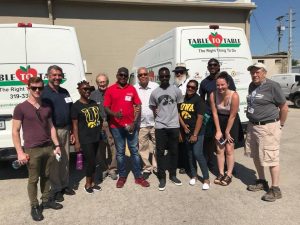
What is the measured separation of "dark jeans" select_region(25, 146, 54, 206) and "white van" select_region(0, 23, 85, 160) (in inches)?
45.9

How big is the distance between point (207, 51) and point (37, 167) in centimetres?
403

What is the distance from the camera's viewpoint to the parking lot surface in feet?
12.1

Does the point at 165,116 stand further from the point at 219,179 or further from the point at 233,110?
the point at 219,179

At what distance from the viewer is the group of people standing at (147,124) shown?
12.8 ft

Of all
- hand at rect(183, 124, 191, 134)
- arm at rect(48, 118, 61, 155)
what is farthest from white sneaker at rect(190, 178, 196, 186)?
arm at rect(48, 118, 61, 155)

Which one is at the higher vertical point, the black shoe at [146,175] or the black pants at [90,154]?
the black pants at [90,154]

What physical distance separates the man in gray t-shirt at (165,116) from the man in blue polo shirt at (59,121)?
1.30 meters

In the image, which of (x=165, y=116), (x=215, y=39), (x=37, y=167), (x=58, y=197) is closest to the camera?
(x=37, y=167)

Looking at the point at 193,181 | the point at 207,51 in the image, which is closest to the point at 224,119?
the point at 193,181

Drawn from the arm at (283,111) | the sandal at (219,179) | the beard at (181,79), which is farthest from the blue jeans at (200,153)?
the arm at (283,111)


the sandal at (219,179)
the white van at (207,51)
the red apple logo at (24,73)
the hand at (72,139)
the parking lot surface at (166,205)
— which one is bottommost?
the parking lot surface at (166,205)

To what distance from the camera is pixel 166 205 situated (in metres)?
4.09

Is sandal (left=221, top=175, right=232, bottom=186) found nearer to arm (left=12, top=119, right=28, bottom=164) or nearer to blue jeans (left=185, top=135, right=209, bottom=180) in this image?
blue jeans (left=185, top=135, right=209, bottom=180)

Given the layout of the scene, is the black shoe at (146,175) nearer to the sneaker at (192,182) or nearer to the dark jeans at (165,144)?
the dark jeans at (165,144)
